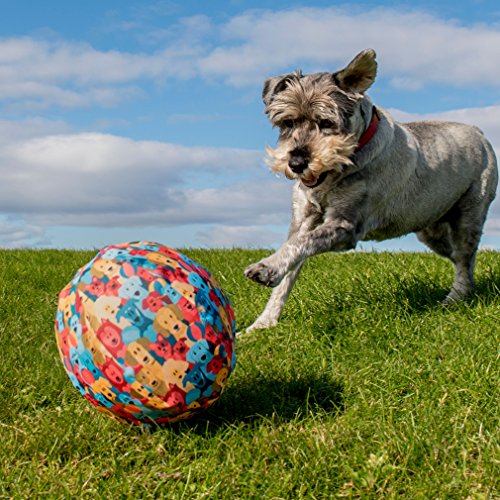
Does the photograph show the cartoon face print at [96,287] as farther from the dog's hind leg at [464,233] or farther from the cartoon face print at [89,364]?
the dog's hind leg at [464,233]

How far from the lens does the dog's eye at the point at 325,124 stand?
607 cm

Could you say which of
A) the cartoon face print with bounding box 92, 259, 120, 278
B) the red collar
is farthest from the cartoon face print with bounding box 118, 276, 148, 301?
the red collar

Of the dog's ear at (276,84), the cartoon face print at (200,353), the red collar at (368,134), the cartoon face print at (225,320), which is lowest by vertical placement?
the cartoon face print at (200,353)

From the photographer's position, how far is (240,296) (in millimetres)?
8609

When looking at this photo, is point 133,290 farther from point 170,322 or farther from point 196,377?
point 196,377

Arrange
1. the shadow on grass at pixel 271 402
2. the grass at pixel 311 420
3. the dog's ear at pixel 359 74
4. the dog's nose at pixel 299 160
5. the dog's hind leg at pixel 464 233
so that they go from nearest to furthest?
1. the grass at pixel 311 420
2. the shadow on grass at pixel 271 402
3. the dog's nose at pixel 299 160
4. the dog's ear at pixel 359 74
5. the dog's hind leg at pixel 464 233

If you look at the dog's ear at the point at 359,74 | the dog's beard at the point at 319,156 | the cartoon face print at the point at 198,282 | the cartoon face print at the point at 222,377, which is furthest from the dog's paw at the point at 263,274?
the dog's ear at the point at 359,74

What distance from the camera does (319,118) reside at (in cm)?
605

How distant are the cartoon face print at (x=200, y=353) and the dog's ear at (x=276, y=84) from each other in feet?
9.53

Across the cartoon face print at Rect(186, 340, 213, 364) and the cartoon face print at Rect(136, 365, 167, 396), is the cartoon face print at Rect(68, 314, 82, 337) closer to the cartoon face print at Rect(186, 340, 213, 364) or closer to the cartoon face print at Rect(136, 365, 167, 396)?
the cartoon face print at Rect(136, 365, 167, 396)

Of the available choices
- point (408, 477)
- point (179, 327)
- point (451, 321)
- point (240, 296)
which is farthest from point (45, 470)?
point (240, 296)

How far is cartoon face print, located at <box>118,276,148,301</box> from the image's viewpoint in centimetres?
420

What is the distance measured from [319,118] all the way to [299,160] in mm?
459

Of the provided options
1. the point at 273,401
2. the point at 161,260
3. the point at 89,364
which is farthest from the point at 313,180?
the point at 89,364
